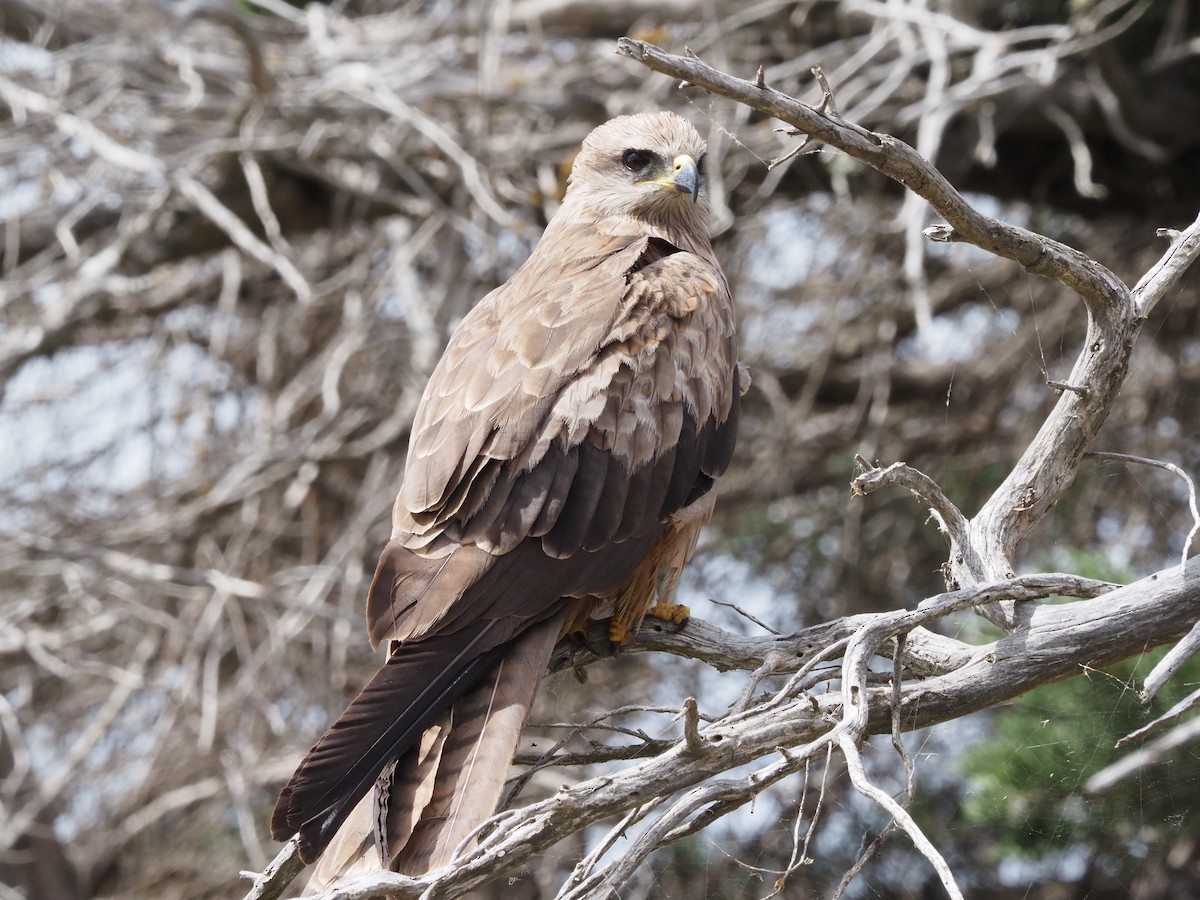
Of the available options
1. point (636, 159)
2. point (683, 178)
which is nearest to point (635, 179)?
point (636, 159)

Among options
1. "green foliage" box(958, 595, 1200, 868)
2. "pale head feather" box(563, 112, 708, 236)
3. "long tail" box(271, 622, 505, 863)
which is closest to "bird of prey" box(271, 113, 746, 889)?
"long tail" box(271, 622, 505, 863)

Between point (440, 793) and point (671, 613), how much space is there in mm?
782

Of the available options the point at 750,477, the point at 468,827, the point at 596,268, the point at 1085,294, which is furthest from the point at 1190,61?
the point at 468,827

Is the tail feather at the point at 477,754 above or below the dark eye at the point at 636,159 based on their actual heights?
below

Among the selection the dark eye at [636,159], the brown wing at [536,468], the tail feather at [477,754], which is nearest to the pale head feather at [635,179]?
the dark eye at [636,159]

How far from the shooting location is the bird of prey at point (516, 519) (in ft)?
8.42

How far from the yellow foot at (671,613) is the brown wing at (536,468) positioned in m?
0.17

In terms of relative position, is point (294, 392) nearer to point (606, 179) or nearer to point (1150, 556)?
point (606, 179)

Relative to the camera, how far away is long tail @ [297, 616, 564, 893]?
253 centimetres

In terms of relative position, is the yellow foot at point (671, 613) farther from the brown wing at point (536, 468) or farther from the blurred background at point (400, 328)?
the blurred background at point (400, 328)

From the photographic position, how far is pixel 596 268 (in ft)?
11.7

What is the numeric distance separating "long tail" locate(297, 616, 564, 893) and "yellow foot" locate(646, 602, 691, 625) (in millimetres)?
445

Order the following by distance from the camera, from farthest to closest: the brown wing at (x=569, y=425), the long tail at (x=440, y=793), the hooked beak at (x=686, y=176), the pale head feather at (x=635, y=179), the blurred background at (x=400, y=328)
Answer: the blurred background at (x=400, y=328) → the pale head feather at (x=635, y=179) → the hooked beak at (x=686, y=176) → the brown wing at (x=569, y=425) → the long tail at (x=440, y=793)

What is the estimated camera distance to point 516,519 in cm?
298
